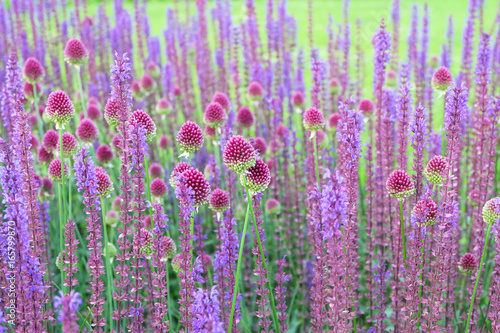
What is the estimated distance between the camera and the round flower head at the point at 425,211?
279 cm

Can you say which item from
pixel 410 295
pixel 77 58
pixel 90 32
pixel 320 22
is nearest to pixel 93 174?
pixel 410 295

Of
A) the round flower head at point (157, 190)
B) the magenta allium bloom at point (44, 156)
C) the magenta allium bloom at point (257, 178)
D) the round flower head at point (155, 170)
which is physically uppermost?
the magenta allium bloom at point (257, 178)

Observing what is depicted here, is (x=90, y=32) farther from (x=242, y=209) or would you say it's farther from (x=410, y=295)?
(x=410, y=295)

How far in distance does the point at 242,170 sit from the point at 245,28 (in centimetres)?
500

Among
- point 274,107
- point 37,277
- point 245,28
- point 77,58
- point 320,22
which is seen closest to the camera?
point 37,277

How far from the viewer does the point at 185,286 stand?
2.65m

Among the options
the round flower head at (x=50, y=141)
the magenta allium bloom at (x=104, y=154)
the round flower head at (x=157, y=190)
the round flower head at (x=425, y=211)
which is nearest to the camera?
the round flower head at (x=425, y=211)

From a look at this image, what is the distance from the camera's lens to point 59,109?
356 centimetres

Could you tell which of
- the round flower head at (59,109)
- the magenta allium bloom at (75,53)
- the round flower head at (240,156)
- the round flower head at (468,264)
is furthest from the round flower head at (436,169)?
the magenta allium bloom at (75,53)

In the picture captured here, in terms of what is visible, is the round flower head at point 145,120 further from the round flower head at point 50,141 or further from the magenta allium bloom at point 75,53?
the magenta allium bloom at point 75,53

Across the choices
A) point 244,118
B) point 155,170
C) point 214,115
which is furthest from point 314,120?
point 155,170

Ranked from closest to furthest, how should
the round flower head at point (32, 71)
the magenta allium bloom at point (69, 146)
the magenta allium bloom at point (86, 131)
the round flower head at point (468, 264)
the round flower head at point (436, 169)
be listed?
the round flower head at point (436, 169) < the round flower head at point (468, 264) < the magenta allium bloom at point (69, 146) < the magenta allium bloom at point (86, 131) < the round flower head at point (32, 71)

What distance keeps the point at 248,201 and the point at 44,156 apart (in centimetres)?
254

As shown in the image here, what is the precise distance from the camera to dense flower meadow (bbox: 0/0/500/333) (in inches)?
105
